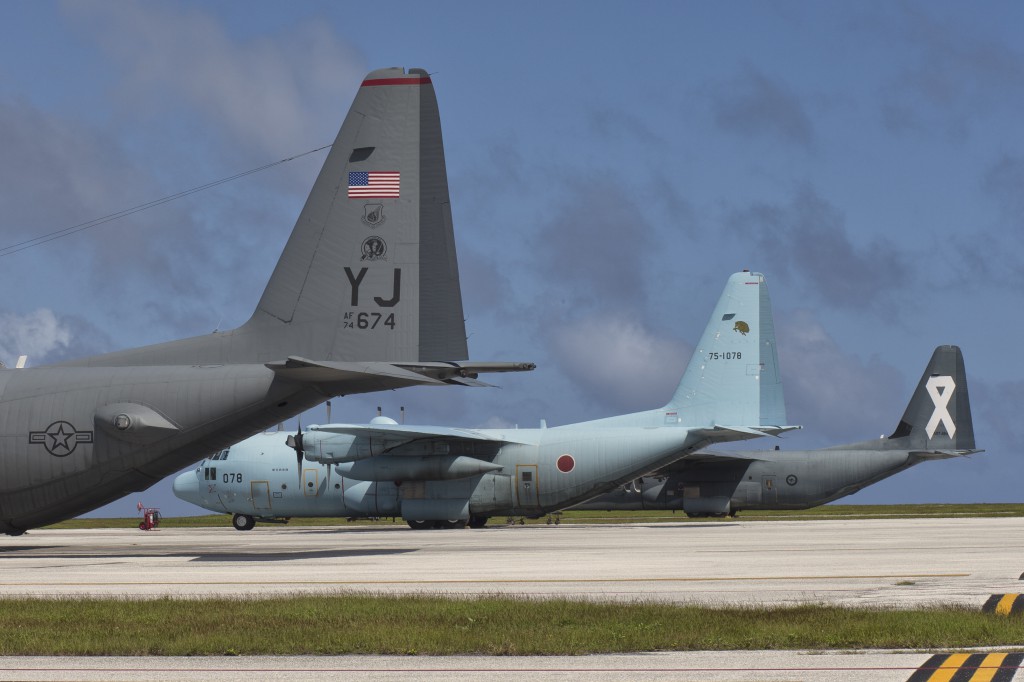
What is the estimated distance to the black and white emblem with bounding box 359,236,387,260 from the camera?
24.3m

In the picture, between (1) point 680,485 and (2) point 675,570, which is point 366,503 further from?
(2) point 675,570

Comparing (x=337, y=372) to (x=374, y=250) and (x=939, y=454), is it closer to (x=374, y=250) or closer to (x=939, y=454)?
(x=374, y=250)

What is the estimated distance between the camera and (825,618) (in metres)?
12.6

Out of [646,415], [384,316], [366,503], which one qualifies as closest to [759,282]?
[646,415]

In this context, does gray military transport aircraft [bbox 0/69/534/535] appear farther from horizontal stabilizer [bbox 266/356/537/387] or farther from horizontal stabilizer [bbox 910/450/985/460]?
horizontal stabilizer [bbox 910/450/985/460]

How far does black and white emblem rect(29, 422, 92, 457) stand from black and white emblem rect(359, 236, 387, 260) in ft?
22.0

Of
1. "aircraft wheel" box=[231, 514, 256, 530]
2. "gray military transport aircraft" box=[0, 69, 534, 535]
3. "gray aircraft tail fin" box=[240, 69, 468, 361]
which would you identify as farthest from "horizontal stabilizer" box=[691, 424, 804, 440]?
"gray aircraft tail fin" box=[240, 69, 468, 361]

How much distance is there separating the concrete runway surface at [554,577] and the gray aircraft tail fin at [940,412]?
20428 millimetres

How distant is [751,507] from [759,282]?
13.7 metres

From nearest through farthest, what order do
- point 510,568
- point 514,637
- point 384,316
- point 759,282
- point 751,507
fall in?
point 514,637 → point 510,568 → point 384,316 → point 759,282 → point 751,507

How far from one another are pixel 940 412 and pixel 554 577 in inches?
1635

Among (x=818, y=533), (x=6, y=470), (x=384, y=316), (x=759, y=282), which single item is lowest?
(x=818, y=533)

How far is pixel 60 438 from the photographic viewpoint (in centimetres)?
2433

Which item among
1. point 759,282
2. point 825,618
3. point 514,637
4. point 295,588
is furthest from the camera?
point 759,282
